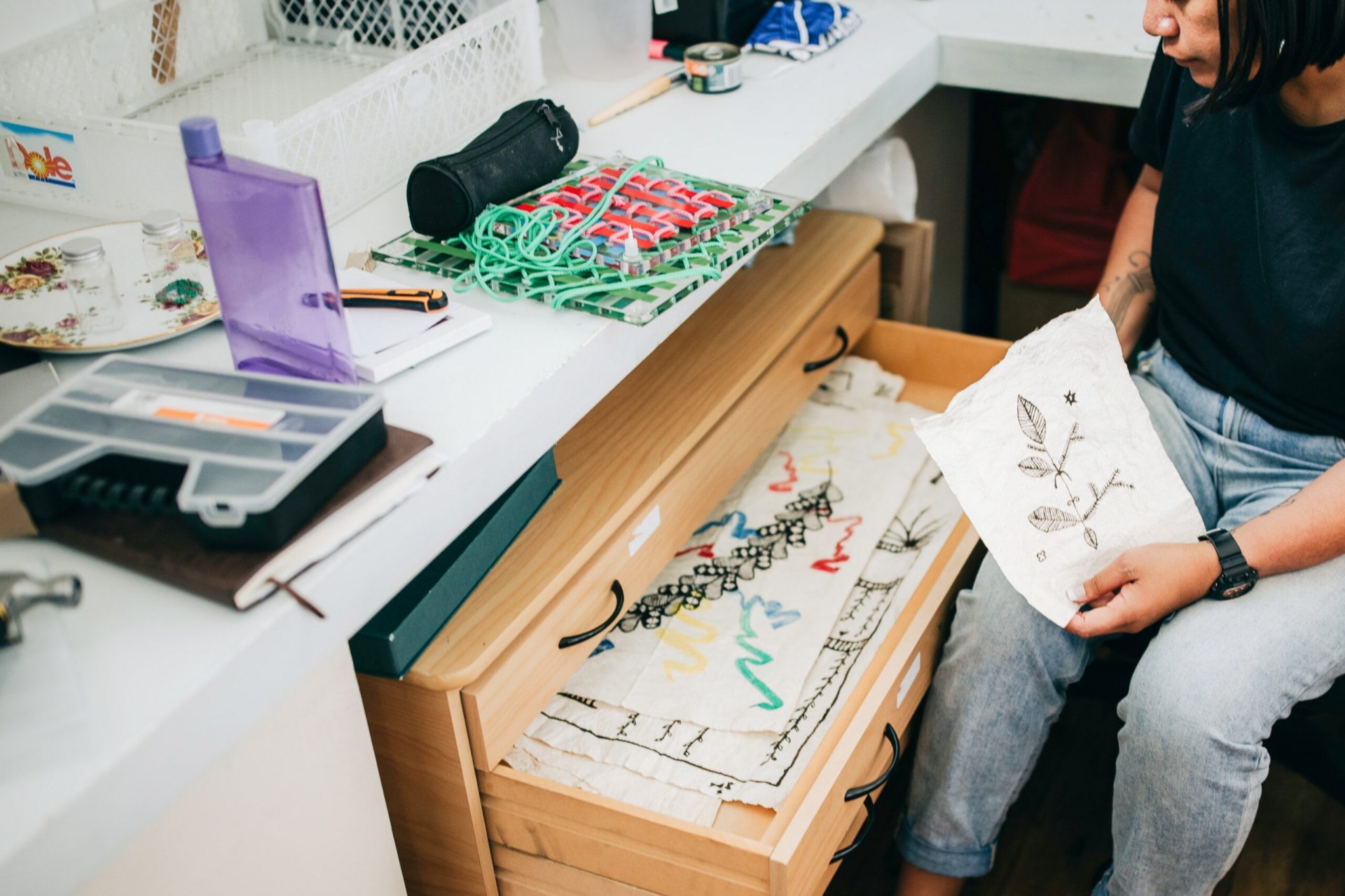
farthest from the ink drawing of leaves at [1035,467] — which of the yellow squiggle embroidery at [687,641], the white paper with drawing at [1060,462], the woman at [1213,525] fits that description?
the yellow squiggle embroidery at [687,641]

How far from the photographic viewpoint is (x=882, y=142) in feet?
5.45

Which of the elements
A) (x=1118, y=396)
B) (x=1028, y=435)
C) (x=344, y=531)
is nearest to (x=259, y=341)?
(x=344, y=531)

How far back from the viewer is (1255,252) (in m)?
1.12

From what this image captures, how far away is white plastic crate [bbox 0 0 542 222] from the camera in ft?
3.50

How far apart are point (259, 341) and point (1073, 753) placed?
1138 millimetres

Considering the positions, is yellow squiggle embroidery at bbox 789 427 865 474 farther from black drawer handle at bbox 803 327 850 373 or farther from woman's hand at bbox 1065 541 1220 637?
woman's hand at bbox 1065 541 1220 637

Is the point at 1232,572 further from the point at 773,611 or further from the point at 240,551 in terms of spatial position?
the point at 240,551

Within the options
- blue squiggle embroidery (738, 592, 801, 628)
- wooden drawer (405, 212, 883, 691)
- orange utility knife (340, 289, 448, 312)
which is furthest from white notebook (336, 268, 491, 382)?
blue squiggle embroidery (738, 592, 801, 628)

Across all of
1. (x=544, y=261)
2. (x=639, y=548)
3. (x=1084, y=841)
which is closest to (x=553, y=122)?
(x=544, y=261)

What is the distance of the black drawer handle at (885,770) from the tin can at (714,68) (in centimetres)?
75

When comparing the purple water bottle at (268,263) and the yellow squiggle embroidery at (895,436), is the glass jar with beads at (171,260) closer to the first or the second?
the purple water bottle at (268,263)

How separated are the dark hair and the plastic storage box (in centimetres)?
74

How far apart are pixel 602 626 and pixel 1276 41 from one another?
0.75 meters

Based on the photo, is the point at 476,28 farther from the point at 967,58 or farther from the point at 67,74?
the point at 967,58
